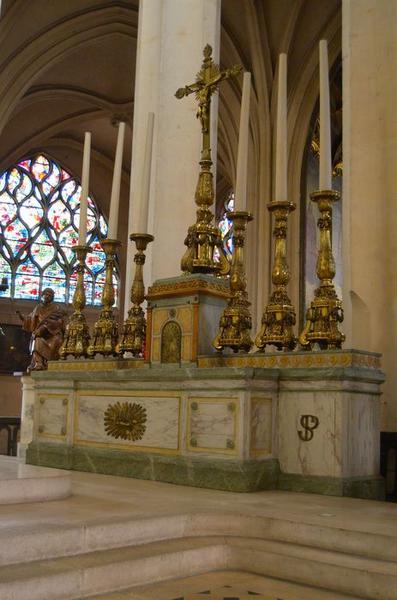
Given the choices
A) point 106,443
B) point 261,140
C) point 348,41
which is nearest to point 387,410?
point 106,443

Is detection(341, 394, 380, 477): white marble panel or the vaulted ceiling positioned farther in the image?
the vaulted ceiling

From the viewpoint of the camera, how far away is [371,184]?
221 inches

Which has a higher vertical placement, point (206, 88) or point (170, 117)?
point (170, 117)

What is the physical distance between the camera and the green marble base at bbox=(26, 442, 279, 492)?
4.28m

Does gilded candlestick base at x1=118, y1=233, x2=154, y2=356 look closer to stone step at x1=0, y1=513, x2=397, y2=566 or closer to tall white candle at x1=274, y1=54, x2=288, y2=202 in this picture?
tall white candle at x1=274, y1=54, x2=288, y2=202

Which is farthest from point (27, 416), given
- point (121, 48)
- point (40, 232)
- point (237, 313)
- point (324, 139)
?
point (40, 232)

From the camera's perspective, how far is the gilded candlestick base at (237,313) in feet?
15.4

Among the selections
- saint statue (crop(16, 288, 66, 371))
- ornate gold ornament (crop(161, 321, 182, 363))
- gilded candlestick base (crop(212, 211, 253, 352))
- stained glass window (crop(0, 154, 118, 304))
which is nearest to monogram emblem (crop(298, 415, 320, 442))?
gilded candlestick base (crop(212, 211, 253, 352))

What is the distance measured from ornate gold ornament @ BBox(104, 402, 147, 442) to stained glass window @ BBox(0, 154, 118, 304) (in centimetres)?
1569

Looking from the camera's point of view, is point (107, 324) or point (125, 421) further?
point (107, 324)

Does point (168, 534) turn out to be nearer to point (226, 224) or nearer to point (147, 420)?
point (147, 420)

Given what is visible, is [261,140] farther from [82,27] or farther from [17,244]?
[17,244]

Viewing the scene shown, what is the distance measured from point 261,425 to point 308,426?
0.28m

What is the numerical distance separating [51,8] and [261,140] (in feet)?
17.1
